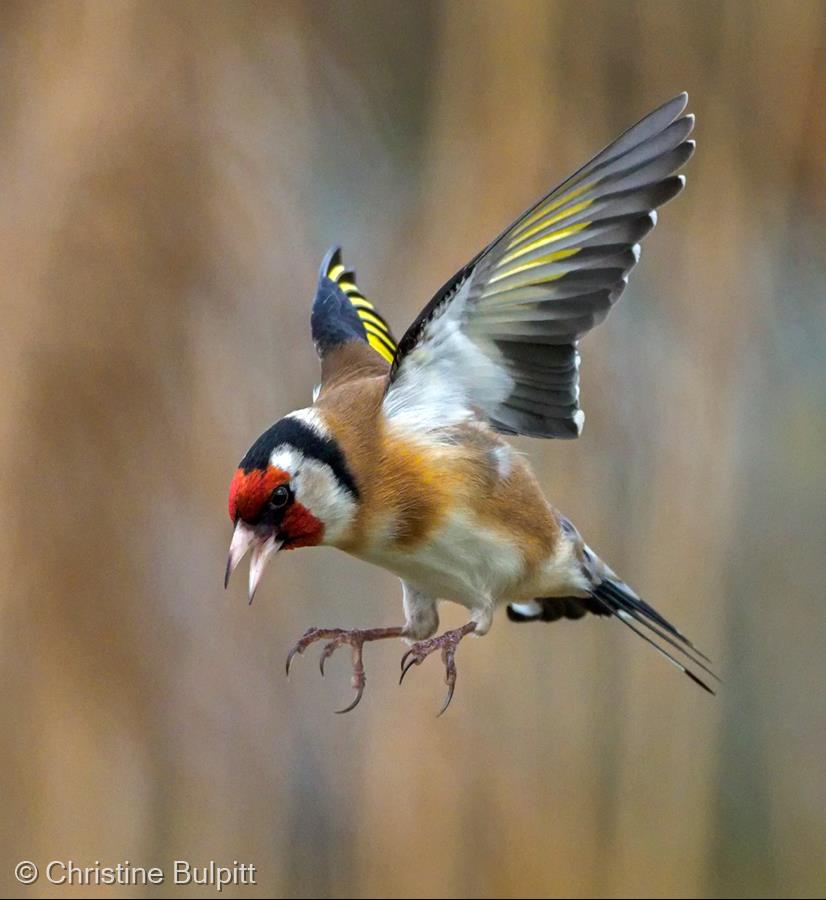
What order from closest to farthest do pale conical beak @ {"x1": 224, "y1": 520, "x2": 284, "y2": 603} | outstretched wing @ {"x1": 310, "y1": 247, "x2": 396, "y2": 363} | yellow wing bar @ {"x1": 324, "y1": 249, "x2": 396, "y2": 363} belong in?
pale conical beak @ {"x1": 224, "y1": 520, "x2": 284, "y2": 603}, outstretched wing @ {"x1": 310, "y1": 247, "x2": 396, "y2": 363}, yellow wing bar @ {"x1": 324, "y1": 249, "x2": 396, "y2": 363}

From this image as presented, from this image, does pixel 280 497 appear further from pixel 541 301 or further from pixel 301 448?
pixel 541 301

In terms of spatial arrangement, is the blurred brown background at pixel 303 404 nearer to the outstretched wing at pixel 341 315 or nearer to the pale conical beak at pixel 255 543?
the outstretched wing at pixel 341 315

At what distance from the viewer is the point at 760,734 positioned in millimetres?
3066

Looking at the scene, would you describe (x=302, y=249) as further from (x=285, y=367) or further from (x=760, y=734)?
(x=760, y=734)

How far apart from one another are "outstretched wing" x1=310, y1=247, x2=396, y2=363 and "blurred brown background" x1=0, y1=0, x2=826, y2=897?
0.13m

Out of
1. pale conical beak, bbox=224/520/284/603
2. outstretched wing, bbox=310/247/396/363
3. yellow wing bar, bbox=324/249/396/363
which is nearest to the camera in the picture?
pale conical beak, bbox=224/520/284/603

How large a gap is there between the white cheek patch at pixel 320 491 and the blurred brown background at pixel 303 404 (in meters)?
0.76

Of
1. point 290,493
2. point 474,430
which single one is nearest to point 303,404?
point 474,430

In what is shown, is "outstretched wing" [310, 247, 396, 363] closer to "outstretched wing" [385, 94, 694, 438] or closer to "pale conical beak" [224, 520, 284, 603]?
"outstretched wing" [385, 94, 694, 438]

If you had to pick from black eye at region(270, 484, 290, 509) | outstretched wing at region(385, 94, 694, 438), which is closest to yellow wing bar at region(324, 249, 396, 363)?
outstretched wing at region(385, 94, 694, 438)

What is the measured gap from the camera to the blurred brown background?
8.24ft

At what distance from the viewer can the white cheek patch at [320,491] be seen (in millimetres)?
1692
